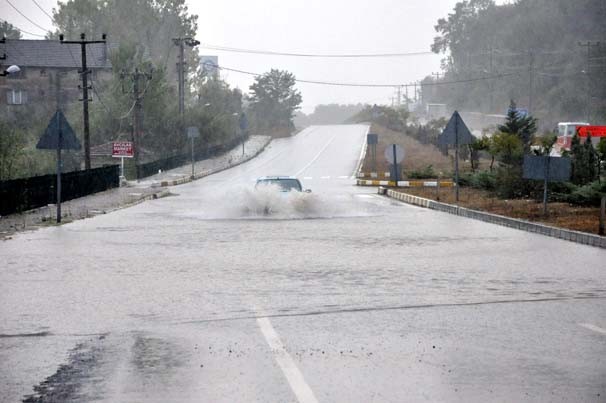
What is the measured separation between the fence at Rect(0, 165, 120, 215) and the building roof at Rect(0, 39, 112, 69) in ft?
224

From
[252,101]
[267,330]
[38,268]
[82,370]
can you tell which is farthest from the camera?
[252,101]

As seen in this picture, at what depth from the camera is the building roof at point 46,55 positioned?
11494 cm

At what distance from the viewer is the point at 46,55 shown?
116125 mm

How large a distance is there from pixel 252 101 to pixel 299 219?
13353 centimetres

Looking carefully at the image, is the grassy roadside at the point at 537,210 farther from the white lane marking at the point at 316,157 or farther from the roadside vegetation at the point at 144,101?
the white lane marking at the point at 316,157

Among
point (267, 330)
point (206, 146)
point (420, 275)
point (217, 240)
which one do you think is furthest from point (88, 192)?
point (206, 146)

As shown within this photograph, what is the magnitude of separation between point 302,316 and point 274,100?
483ft

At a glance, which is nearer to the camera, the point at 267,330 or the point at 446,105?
the point at 267,330

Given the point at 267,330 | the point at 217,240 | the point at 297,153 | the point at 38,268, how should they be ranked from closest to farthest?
1. the point at 267,330
2. the point at 38,268
3. the point at 217,240
4. the point at 297,153

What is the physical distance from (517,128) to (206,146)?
51.4 metres

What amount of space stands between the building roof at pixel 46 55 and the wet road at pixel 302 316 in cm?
9443

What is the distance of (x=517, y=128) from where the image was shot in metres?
51.5

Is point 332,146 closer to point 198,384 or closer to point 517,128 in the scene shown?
point 517,128

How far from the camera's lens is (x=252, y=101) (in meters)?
162
